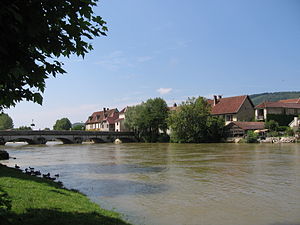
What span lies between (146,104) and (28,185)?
7001cm

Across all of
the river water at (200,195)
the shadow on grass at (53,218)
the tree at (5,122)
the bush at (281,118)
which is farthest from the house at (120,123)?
the shadow on grass at (53,218)

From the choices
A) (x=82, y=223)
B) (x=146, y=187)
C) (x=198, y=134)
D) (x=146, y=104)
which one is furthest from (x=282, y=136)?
(x=82, y=223)

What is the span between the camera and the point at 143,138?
8300cm

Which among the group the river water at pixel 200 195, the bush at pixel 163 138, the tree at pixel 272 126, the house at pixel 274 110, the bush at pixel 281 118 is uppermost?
the house at pixel 274 110

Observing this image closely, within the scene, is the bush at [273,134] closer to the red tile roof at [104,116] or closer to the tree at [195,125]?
the tree at [195,125]

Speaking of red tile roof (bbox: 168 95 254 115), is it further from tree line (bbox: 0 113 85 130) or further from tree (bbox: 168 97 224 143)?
tree line (bbox: 0 113 85 130)

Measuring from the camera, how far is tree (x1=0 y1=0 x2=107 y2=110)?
13.1 ft

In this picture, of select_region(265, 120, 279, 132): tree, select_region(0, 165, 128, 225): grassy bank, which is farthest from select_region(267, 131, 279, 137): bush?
select_region(0, 165, 128, 225): grassy bank

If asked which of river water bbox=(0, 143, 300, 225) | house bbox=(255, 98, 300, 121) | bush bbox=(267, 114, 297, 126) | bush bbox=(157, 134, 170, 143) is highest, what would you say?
house bbox=(255, 98, 300, 121)

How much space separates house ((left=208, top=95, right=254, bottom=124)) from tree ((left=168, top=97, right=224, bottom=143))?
18.9 feet

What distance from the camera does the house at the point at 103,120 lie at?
112294mm

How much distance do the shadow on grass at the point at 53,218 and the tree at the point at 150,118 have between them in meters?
71.1

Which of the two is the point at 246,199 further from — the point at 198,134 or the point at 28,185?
the point at 198,134

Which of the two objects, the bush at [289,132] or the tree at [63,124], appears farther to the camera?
the tree at [63,124]
